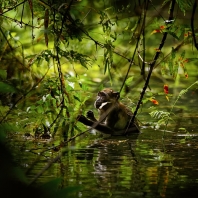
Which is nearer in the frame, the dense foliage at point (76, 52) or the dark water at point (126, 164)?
the dark water at point (126, 164)

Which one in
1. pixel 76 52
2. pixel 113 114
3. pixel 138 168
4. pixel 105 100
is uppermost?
pixel 76 52

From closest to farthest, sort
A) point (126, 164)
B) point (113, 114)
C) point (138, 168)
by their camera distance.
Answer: point (138, 168), point (126, 164), point (113, 114)

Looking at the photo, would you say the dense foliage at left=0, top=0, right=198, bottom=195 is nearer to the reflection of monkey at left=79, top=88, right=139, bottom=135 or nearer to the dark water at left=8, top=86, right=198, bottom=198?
the dark water at left=8, top=86, right=198, bottom=198

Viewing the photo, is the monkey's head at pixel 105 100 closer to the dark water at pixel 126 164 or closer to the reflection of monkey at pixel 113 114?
the reflection of monkey at pixel 113 114

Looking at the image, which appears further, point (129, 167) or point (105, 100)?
point (105, 100)

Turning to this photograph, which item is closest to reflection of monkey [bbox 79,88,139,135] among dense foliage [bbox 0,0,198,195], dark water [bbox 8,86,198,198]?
dark water [bbox 8,86,198,198]

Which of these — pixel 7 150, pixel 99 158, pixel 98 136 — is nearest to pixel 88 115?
pixel 98 136

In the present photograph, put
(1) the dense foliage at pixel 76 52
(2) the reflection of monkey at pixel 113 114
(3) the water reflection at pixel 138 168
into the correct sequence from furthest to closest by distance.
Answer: (2) the reflection of monkey at pixel 113 114 → (1) the dense foliage at pixel 76 52 → (3) the water reflection at pixel 138 168

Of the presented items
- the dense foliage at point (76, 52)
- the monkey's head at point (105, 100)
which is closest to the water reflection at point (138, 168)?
the dense foliage at point (76, 52)

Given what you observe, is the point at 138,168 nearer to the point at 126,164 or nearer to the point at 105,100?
the point at 126,164

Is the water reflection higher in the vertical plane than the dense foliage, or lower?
lower

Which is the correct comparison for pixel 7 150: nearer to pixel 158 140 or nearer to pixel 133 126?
pixel 158 140

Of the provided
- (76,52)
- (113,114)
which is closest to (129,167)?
(76,52)

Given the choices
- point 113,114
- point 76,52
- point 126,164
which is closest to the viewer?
point 126,164
